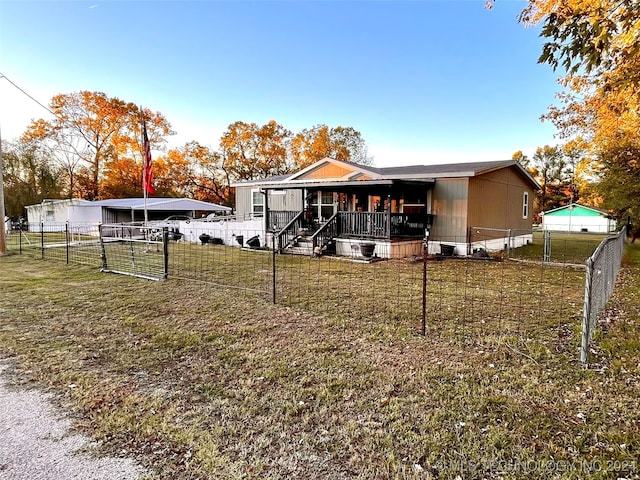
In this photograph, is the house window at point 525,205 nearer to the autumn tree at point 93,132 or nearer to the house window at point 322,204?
the house window at point 322,204

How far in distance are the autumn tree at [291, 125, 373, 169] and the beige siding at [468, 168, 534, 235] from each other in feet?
68.0

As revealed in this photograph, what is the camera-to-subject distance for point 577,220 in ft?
116

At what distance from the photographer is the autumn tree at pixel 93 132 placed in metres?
31.0

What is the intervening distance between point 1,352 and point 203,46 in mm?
14844

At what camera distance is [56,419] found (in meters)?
2.64

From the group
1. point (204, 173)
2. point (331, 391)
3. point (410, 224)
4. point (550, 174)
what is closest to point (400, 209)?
point (410, 224)

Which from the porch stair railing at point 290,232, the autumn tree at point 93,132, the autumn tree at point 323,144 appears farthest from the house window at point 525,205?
the autumn tree at point 93,132

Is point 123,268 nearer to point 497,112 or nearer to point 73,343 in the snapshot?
point 73,343

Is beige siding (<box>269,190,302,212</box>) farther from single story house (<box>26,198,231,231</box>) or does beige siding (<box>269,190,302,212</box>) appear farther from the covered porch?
single story house (<box>26,198,231,231</box>)

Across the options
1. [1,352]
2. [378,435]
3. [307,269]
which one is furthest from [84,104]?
[378,435]

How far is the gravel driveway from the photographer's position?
2.08 meters

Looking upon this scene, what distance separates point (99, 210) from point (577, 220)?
138 ft

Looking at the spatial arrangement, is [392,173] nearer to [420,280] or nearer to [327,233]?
[327,233]

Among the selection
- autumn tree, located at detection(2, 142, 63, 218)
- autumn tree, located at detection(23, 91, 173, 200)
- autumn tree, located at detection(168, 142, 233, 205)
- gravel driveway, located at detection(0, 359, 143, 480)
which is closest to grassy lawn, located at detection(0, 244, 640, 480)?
gravel driveway, located at detection(0, 359, 143, 480)
